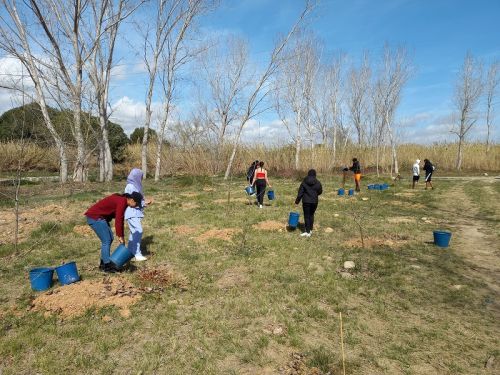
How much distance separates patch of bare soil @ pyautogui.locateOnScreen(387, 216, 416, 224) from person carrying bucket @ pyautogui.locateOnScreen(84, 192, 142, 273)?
711 centimetres

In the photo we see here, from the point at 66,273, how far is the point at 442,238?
22.4 ft

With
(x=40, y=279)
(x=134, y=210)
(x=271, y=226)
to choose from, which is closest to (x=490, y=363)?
(x=134, y=210)

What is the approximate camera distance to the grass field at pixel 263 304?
3.61 metres

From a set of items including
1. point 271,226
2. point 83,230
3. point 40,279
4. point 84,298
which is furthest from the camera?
point 271,226

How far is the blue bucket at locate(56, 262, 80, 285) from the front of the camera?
5168 mm

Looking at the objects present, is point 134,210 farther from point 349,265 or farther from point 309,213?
point 309,213

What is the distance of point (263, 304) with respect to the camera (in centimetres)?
477

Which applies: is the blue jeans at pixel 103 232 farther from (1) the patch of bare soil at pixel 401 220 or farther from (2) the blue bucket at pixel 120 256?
(1) the patch of bare soil at pixel 401 220

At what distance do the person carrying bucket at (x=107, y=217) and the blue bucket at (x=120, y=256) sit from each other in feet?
0.34

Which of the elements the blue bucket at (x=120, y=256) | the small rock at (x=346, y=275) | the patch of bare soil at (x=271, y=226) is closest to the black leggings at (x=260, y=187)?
the patch of bare soil at (x=271, y=226)

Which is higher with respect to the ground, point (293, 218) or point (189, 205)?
point (293, 218)

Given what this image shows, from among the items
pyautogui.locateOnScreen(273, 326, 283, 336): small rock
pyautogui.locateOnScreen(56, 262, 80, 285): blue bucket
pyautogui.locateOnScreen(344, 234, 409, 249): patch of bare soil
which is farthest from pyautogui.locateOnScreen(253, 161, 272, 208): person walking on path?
pyautogui.locateOnScreen(273, 326, 283, 336): small rock

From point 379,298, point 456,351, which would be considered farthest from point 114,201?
point 456,351

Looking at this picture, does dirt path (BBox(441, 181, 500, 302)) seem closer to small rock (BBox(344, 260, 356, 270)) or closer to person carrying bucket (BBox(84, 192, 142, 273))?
small rock (BBox(344, 260, 356, 270))
